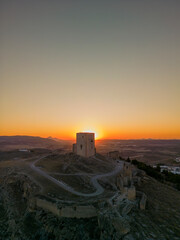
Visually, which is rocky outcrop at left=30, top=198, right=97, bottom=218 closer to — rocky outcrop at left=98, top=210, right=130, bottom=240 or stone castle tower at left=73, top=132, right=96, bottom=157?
rocky outcrop at left=98, top=210, right=130, bottom=240

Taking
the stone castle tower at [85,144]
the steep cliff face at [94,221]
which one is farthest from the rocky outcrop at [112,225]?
the stone castle tower at [85,144]

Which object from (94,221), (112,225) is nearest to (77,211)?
(94,221)

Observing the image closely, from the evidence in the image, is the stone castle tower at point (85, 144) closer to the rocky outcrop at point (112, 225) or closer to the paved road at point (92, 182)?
the paved road at point (92, 182)

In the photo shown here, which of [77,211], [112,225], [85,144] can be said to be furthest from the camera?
[85,144]

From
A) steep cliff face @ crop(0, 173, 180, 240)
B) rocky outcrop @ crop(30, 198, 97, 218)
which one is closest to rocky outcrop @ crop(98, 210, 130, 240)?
steep cliff face @ crop(0, 173, 180, 240)

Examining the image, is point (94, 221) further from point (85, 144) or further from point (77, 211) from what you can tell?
point (85, 144)

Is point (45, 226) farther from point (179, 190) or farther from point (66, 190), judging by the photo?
point (179, 190)

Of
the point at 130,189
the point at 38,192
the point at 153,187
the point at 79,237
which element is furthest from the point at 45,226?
the point at 153,187

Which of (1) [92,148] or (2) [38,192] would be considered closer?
(2) [38,192]
